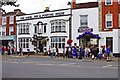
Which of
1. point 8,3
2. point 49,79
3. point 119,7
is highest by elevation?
point 119,7

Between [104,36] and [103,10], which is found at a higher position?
[103,10]

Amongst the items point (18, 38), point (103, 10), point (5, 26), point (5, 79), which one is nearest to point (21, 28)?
point (18, 38)

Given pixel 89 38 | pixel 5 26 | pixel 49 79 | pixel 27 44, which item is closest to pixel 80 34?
pixel 89 38

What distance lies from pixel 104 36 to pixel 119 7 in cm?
446

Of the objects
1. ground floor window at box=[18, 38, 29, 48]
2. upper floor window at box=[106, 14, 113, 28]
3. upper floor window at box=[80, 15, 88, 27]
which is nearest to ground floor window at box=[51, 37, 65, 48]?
upper floor window at box=[80, 15, 88, 27]

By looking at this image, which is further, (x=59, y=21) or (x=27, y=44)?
(x=27, y=44)

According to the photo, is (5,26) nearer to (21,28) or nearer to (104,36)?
(21,28)

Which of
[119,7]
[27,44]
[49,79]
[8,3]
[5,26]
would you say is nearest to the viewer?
[8,3]

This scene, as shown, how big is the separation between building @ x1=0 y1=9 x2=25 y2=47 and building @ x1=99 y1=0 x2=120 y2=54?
2036 centimetres

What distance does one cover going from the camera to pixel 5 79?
15.4 meters

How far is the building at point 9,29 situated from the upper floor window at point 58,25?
10808mm

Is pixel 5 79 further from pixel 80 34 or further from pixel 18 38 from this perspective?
pixel 18 38

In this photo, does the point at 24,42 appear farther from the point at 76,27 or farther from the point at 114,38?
the point at 114,38

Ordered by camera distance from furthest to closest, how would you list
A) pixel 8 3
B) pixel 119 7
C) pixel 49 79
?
pixel 119 7 < pixel 49 79 < pixel 8 3
